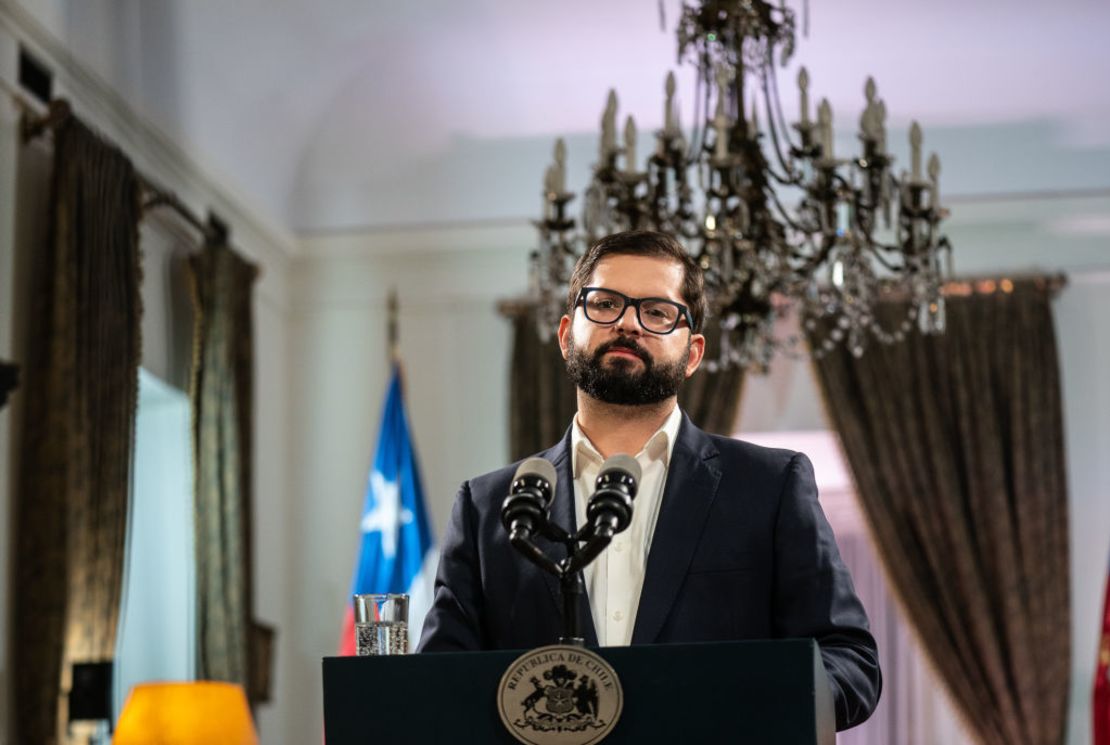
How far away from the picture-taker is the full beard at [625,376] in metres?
2.45

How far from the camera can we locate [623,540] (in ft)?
8.24

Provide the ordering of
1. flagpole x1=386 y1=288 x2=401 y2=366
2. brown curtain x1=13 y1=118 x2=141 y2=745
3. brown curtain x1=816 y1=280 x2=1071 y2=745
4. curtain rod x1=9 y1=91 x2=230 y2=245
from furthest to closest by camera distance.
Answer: flagpole x1=386 y1=288 x2=401 y2=366 → brown curtain x1=816 y1=280 x2=1071 y2=745 → curtain rod x1=9 y1=91 x2=230 y2=245 → brown curtain x1=13 y1=118 x2=141 y2=745

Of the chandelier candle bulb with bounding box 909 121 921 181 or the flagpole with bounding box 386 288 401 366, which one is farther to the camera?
the flagpole with bounding box 386 288 401 366

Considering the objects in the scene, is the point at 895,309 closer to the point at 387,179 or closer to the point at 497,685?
the point at 387,179

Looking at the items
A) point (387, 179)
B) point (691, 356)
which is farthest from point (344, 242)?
point (691, 356)

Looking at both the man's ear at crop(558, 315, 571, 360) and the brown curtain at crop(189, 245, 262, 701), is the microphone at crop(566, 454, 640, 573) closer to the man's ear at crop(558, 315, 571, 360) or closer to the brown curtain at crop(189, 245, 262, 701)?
the man's ear at crop(558, 315, 571, 360)

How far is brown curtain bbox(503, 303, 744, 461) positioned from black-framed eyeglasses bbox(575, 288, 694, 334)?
659 cm

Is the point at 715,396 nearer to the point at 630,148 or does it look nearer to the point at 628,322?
the point at 630,148

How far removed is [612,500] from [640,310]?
0.48m

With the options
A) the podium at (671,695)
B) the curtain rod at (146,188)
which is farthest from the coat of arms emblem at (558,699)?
the curtain rod at (146,188)

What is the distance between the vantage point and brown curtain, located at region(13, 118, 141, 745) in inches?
242

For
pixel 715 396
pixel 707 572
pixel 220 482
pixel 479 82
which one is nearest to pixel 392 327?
pixel 479 82

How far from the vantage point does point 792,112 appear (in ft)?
29.7

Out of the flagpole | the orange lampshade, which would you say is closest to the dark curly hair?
the orange lampshade
